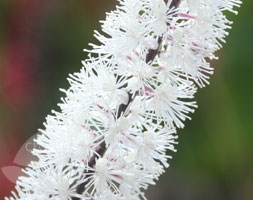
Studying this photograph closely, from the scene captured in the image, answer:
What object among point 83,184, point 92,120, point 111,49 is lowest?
point 83,184

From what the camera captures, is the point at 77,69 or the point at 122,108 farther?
the point at 77,69

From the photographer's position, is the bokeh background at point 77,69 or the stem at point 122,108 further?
the bokeh background at point 77,69

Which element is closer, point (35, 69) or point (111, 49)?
point (111, 49)

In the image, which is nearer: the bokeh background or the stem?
the stem

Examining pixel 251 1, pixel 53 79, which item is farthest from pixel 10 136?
pixel 251 1

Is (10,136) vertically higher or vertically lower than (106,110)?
lower

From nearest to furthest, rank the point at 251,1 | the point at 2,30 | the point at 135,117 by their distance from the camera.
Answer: the point at 135,117, the point at 251,1, the point at 2,30

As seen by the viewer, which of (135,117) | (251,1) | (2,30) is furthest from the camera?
(2,30)

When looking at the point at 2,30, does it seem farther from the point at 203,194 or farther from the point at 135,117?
the point at 135,117
